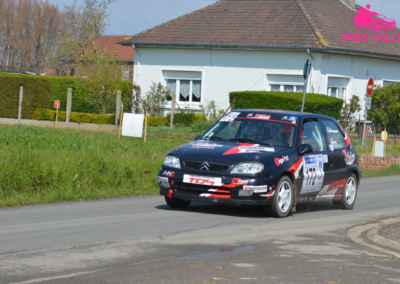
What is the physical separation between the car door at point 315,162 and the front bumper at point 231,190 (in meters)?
1.01

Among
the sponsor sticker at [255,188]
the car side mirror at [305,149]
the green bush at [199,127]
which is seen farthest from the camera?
the green bush at [199,127]

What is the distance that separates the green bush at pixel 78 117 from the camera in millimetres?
29150

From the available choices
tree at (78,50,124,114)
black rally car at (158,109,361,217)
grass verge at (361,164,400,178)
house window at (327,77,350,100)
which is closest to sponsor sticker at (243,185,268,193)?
black rally car at (158,109,361,217)

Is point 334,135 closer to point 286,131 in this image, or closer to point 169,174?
point 286,131

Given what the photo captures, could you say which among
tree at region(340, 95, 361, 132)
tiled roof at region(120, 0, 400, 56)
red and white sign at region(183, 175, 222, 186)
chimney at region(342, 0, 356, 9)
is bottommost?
red and white sign at region(183, 175, 222, 186)

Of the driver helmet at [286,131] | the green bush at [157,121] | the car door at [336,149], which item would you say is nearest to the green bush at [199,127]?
the green bush at [157,121]

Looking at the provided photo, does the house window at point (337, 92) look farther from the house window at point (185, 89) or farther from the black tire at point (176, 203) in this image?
the black tire at point (176, 203)

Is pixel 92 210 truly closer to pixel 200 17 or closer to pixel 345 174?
pixel 345 174

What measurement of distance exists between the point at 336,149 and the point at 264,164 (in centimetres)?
241

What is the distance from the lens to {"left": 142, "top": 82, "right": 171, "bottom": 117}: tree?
3108 cm

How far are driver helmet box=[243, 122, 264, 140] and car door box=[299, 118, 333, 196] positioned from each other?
715 millimetres

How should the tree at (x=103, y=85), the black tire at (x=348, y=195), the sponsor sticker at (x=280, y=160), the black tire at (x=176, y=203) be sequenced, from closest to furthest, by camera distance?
the sponsor sticker at (x=280, y=160) → the black tire at (x=176, y=203) → the black tire at (x=348, y=195) → the tree at (x=103, y=85)

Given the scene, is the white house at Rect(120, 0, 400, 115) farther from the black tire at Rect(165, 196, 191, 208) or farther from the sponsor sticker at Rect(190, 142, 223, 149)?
the sponsor sticker at Rect(190, 142, 223, 149)

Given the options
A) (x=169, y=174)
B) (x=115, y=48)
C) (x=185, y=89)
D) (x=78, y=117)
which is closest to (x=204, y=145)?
(x=169, y=174)
